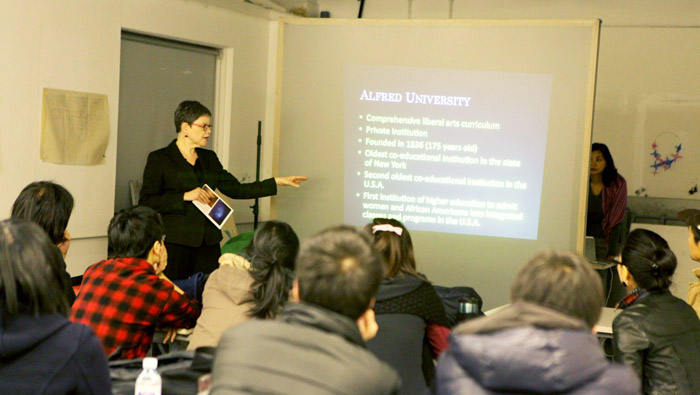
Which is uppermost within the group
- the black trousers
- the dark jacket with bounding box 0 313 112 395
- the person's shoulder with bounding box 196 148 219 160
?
the person's shoulder with bounding box 196 148 219 160

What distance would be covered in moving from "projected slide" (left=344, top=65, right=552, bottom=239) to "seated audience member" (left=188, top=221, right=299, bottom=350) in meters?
2.39

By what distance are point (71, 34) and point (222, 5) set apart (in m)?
1.47

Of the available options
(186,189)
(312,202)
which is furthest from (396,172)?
(186,189)

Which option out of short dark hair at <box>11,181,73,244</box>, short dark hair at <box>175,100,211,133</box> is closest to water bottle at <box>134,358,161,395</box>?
short dark hair at <box>11,181,73,244</box>

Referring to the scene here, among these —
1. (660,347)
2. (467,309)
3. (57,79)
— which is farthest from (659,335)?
(57,79)

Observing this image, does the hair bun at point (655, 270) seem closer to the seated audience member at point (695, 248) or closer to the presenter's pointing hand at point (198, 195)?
the seated audience member at point (695, 248)

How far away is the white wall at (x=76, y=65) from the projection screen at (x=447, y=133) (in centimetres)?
78

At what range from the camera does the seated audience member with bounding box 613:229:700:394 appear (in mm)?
2654

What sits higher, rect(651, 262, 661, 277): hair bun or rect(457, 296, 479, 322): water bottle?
rect(651, 262, 661, 277): hair bun

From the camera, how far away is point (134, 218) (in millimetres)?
2920

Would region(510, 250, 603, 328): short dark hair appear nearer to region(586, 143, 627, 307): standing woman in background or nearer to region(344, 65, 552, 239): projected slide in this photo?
region(344, 65, 552, 239): projected slide

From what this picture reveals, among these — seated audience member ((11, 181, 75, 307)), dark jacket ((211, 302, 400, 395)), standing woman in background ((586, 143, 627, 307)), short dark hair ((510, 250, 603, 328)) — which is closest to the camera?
dark jacket ((211, 302, 400, 395))

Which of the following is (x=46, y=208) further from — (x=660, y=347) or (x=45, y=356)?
(x=660, y=347)

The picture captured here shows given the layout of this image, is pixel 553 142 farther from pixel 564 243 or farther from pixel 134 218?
pixel 134 218
